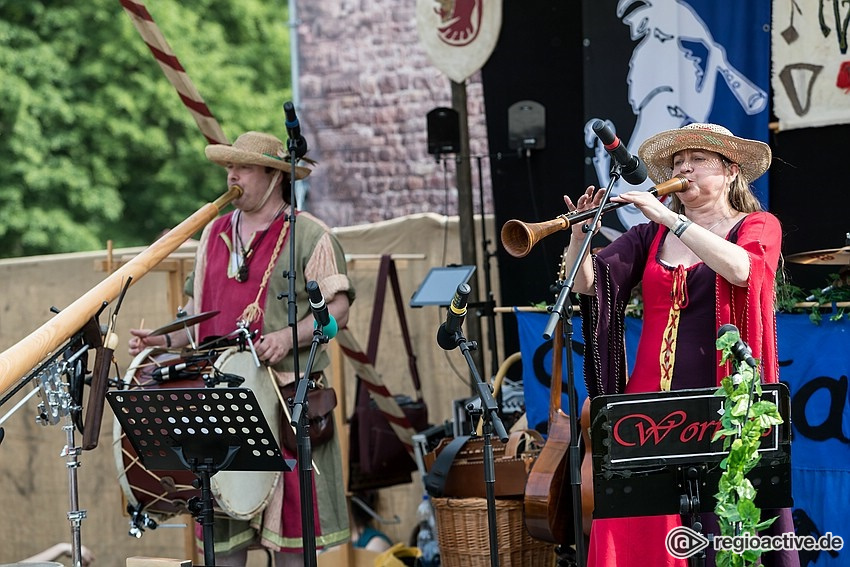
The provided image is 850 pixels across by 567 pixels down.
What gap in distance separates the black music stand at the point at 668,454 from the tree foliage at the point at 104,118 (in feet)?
45.8

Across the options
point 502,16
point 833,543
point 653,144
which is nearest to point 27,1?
point 502,16

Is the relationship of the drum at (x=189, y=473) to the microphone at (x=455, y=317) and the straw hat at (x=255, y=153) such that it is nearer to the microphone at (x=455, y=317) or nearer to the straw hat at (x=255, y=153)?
the straw hat at (x=255, y=153)

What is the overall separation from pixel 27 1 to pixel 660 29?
13291 millimetres

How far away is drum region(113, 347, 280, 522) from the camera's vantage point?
476cm

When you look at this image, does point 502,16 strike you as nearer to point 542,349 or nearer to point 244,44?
point 542,349

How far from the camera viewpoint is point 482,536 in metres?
5.09

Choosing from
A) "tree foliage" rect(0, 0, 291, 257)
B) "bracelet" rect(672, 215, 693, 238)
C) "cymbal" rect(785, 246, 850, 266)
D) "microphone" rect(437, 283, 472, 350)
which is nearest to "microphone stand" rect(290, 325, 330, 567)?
"microphone" rect(437, 283, 472, 350)

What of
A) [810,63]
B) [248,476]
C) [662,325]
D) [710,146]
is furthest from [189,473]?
[810,63]

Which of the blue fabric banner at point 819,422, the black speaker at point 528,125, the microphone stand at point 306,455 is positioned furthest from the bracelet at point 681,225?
the black speaker at point 528,125

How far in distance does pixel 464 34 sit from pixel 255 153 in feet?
5.94

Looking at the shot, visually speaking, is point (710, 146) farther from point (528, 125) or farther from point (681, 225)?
point (528, 125)

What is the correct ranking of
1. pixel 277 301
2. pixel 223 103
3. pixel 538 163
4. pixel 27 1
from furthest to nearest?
pixel 223 103, pixel 27 1, pixel 538 163, pixel 277 301

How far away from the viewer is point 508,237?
361 centimetres

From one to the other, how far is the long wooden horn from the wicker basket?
1.58 m
